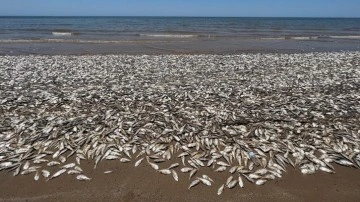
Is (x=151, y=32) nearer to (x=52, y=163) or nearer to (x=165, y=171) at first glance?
(x=52, y=163)

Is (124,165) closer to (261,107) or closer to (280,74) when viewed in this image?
(261,107)

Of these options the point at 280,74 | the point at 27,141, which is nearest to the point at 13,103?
the point at 27,141

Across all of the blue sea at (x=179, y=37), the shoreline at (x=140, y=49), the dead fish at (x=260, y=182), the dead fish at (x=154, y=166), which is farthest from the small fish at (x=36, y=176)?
the blue sea at (x=179, y=37)

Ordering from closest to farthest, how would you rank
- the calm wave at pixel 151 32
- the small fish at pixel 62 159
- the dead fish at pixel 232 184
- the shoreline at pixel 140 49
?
the dead fish at pixel 232 184 < the small fish at pixel 62 159 < the shoreline at pixel 140 49 < the calm wave at pixel 151 32

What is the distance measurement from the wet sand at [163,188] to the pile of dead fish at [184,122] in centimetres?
15

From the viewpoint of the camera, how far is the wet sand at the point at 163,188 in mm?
4922

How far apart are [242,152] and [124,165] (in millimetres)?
2398

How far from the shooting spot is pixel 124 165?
5.75 metres

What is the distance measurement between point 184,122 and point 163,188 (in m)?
2.54

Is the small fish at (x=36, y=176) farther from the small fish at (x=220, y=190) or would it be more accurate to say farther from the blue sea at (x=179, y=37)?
the blue sea at (x=179, y=37)

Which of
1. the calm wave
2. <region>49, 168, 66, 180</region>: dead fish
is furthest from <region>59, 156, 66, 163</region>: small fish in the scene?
the calm wave

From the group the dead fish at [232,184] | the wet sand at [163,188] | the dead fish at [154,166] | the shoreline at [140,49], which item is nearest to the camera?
the wet sand at [163,188]

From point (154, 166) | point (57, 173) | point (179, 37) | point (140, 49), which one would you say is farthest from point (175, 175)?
point (179, 37)

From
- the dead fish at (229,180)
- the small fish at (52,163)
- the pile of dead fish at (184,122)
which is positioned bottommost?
the dead fish at (229,180)
